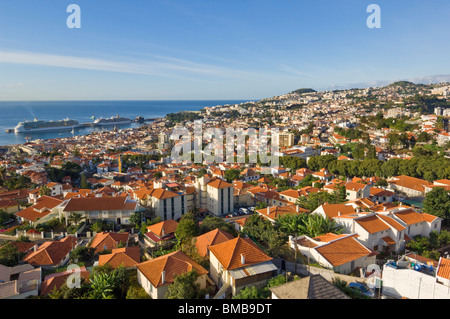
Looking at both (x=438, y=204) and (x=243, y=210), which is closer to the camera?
(x=438, y=204)

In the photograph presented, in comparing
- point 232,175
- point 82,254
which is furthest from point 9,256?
point 232,175

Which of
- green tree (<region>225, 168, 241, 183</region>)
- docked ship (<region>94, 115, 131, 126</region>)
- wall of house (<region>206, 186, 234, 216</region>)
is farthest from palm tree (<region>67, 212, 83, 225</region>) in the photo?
docked ship (<region>94, 115, 131, 126</region>)

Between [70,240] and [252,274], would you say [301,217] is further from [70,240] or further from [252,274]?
[70,240]

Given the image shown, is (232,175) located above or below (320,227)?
below

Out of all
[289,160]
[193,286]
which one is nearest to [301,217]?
[193,286]

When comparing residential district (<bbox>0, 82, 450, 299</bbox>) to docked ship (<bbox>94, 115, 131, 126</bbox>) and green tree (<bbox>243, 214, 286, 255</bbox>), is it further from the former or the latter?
docked ship (<bbox>94, 115, 131, 126</bbox>)

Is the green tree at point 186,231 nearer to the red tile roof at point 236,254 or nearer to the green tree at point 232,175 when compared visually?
the red tile roof at point 236,254

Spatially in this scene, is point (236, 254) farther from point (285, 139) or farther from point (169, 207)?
point (285, 139)
